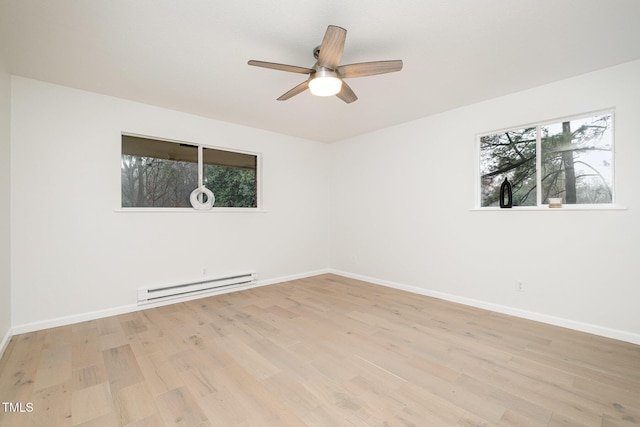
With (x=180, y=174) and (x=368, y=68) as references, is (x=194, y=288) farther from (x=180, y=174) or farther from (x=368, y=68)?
(x=368, y=68)

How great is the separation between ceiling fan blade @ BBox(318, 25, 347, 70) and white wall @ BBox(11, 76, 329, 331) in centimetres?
256

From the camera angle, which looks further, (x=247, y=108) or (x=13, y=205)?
(x=247, y=108)

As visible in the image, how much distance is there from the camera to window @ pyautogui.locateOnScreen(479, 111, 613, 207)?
2756 mm

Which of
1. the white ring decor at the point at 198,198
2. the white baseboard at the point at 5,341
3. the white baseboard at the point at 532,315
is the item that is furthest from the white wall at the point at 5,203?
the white baseboard at the point at 532,315

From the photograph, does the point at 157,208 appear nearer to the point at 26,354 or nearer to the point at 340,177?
the point at 26,354

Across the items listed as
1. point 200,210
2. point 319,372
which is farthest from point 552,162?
point 200,210

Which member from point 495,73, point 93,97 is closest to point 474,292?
point 495,73

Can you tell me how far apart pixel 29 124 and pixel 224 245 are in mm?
2449

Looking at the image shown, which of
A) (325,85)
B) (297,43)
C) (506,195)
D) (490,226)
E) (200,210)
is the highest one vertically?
(297,43)

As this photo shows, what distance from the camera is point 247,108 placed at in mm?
3619

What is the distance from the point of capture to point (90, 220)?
3.13 metres

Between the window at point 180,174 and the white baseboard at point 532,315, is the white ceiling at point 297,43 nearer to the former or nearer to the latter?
the window at point 180,174

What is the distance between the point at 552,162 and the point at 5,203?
17.9 feet

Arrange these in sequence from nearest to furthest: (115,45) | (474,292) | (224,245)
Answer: (115,45) → (474,292) → (224,245)
